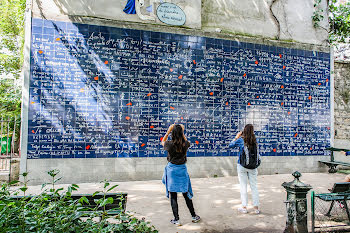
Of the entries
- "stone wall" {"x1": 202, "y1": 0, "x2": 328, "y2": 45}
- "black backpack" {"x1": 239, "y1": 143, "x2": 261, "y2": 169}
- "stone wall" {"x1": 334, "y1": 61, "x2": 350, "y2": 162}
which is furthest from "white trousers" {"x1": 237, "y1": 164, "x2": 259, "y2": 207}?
"stone wall" {"x1": 334, "y1": 61, "x2": 350, "y2": 162}

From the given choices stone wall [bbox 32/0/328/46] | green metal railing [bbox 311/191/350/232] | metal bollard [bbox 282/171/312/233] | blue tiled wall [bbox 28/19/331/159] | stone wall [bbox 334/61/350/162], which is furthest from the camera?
stone wall [bbox 334/61/350/162]

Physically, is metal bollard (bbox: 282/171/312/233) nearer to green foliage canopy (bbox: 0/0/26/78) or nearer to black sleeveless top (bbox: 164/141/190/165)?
black sleeveless top (bbox: 164/141/190/165)

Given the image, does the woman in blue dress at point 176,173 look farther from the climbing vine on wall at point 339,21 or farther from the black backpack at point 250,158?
the climbing vine on wall at point 339,21

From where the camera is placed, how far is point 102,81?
22.2 ft

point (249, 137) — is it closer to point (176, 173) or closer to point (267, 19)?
point (176, 173)

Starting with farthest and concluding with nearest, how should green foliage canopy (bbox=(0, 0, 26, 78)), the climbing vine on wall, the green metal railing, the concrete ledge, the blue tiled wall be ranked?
green foliage canopy (bbox=(0, 0, 26, 78)) → the climbing vine on wall → the blue tiled wall → the concrete ledge → the green metal railing

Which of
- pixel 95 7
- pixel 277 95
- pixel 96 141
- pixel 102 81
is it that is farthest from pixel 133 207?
pixel 277 95

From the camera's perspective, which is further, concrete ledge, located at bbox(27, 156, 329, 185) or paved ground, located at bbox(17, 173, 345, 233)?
concrete ledge, located at bbox(27, 156, 329, 185)

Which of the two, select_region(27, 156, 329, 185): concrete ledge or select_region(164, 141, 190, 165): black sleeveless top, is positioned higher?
select_region(164, 141, 190, 165): black sleeveless top

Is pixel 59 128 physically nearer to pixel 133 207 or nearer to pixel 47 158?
pixel 47 158

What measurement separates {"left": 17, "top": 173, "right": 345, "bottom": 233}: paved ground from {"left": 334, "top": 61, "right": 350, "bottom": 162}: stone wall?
2.10 m

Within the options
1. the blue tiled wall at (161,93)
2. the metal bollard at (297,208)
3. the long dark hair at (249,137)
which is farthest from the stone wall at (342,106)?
the metal bollard at (297,208)

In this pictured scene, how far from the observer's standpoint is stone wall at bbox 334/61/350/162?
899 cm

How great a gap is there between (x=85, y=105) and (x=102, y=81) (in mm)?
814
